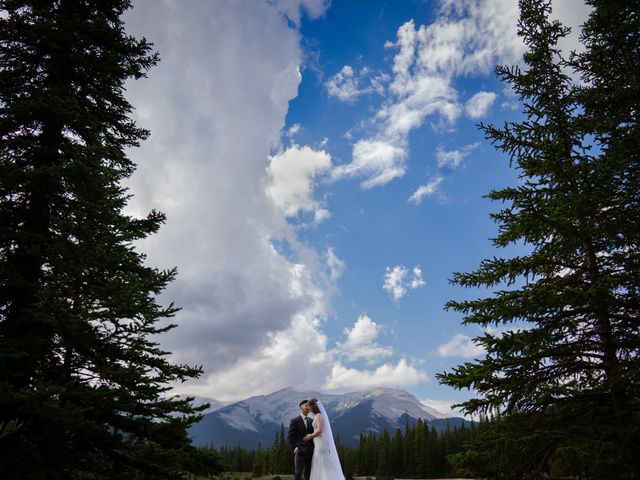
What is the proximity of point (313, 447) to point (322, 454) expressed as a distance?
399mm

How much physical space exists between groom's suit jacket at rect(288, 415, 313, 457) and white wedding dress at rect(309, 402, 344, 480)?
0.24m

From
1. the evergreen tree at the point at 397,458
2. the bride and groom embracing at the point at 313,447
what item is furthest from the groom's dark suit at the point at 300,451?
the evergreen tree at the point at 397,458

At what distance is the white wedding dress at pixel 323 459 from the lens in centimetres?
1090

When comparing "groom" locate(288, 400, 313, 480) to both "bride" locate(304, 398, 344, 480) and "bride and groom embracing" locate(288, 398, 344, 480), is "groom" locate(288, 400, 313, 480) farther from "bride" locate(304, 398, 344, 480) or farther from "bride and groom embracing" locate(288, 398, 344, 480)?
"bride" locate(304, 398, 344, 480)

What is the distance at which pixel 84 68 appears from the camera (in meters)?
11.6

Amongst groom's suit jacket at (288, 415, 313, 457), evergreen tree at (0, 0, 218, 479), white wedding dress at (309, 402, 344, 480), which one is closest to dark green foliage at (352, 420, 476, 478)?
white wedding dress at (309, 402, 344, 480)

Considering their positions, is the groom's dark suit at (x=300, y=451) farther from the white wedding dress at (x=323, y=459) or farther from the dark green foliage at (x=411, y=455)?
the dark green foliage at (x=411, y=455)

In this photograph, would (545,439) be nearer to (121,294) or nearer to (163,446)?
(163,446)

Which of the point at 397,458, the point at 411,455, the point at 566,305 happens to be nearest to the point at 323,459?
→ the point at 566,305

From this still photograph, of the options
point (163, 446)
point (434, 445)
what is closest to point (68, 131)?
point (163, 446)

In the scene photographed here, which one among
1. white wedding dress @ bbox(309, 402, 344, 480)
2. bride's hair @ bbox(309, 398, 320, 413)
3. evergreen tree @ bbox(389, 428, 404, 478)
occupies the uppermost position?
bride's hair @ bbox(309, 398, 320, 413)

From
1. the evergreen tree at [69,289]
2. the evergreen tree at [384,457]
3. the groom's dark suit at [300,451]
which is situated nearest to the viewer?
the evergreen tree at [69,289]

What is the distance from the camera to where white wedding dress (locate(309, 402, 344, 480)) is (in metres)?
10.9

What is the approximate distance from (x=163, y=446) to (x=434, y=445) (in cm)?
10477
